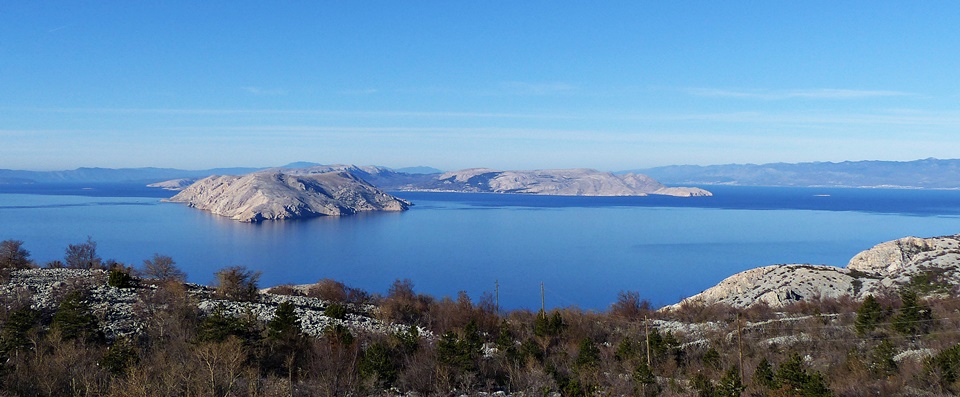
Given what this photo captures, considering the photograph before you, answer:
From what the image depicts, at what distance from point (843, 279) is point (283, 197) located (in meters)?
88.3

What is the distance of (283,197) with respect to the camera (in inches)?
3999

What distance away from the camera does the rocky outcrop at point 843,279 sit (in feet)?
84.2

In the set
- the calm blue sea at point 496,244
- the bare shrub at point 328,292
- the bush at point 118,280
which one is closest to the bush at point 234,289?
the bush at point 118,280

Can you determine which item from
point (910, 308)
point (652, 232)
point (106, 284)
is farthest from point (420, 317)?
point (652, 232)

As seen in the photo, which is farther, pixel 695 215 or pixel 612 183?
pixel 612 183

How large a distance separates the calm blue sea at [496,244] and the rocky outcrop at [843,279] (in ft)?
36.5

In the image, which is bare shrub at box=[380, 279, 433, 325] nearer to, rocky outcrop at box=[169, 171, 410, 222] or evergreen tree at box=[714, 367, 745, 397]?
evergreen tree at box=[714, 367, 745, 397]

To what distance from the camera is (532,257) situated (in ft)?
185

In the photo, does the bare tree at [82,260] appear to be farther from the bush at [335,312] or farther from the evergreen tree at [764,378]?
the evergreen tree at [764,378]

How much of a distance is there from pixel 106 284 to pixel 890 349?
19.3 metres

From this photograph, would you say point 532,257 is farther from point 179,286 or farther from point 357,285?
point 179,286

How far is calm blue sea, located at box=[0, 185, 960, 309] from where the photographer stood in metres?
45.7

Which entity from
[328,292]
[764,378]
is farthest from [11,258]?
[764,378]

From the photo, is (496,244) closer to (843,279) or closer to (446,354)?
(843,279)
